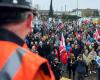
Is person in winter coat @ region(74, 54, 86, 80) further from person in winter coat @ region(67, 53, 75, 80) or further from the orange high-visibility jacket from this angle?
the orange high-visibility jacket

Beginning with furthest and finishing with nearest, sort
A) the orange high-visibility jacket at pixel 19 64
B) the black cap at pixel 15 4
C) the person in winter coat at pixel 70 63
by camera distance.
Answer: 1. the person in winter coat at pixel 70 63
2. the black cap at pixel 15 4
3. the orange high-visibility jacket at pixel 19 64

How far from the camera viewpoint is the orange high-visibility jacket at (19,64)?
6.40 ft

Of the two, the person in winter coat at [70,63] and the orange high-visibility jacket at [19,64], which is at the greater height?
the orange high-visibility jacket at [19,64]

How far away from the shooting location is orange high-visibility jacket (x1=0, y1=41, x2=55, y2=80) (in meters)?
1.95

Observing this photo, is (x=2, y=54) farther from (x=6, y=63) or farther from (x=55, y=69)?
(x=55, y=69)

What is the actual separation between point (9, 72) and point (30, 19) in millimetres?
401

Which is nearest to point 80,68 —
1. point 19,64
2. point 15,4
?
point 15,4

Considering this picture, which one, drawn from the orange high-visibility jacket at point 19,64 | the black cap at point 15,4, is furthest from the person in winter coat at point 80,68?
the orange high-visibility jacket at point 19,64

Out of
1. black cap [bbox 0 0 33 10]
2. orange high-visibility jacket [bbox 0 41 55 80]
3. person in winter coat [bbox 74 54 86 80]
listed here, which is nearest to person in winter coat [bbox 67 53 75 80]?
person in winter coat [bbox 74 54 86 80]

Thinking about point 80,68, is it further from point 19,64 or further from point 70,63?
point 19,64

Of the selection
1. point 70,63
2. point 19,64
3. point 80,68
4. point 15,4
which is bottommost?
point 70,63

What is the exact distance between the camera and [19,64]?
1.98 meters

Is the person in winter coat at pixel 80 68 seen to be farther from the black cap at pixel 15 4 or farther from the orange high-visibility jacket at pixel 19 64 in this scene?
the orange high-visibility jacket at pixel 19 64

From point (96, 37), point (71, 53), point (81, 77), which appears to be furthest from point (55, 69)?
point (96, 37)
